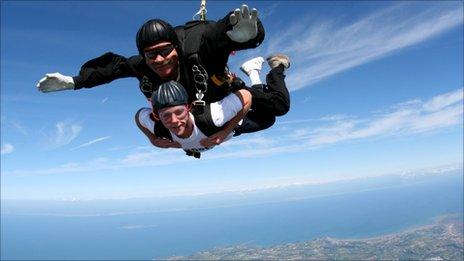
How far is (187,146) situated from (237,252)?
186358 millimetres

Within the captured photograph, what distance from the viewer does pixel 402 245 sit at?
528 ft

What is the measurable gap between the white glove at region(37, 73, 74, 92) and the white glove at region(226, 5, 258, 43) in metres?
2.22

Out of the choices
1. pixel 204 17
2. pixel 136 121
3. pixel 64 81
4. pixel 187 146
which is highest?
pixel 204 17

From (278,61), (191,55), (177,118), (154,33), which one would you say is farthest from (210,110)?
(278,61)

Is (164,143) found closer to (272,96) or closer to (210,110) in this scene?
(210,110)

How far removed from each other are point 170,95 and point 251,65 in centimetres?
165

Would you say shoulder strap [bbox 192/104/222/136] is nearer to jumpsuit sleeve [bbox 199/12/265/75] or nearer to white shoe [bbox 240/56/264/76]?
jumpsuit sleeve [bbox 199/12/265/75]

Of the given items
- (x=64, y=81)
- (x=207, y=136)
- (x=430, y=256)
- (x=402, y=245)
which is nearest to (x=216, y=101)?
(x=207, y=136)

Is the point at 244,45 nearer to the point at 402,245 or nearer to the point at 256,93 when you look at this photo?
the point at 256,93

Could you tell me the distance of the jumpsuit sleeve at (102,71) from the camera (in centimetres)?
414

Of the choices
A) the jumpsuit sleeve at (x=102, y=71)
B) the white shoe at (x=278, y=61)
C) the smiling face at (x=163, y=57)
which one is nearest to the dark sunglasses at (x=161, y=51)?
the smiling face at (x=163, y=57)

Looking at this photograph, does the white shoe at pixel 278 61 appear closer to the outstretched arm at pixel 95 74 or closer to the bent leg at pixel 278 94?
the bent leg at pixel 278 94

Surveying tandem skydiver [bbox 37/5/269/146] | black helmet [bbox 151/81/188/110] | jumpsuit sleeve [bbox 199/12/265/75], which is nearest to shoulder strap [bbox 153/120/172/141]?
tandem skydiver [bbox 37/5/269/146]

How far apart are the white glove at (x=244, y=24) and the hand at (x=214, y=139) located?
1263mm
